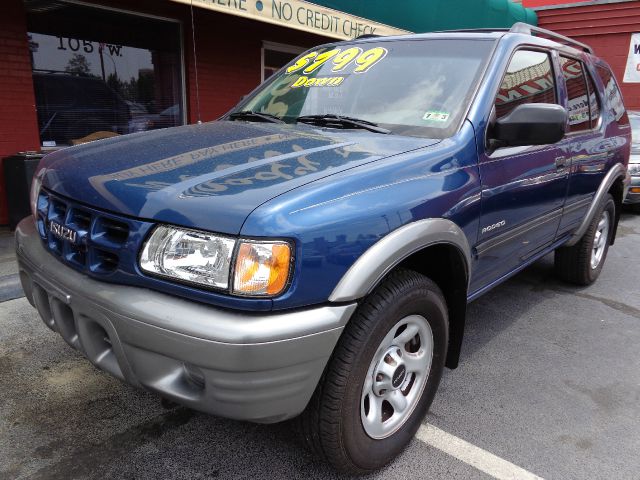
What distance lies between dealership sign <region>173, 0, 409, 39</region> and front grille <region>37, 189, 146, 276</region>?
378 cm

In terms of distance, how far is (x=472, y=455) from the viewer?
91.9 inches

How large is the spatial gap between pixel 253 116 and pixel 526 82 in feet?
5.39

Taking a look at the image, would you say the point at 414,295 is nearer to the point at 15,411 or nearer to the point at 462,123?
the point at 462,123

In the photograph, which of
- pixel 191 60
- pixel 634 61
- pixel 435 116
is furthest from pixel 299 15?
pixel 634 61

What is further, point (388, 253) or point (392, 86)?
point (392, 86)

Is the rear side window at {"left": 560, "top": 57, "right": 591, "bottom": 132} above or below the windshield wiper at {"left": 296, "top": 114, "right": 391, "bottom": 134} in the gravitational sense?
above

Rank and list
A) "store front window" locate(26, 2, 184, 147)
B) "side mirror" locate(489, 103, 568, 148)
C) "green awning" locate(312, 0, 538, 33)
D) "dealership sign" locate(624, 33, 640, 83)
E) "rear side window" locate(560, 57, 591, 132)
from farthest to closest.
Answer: "dealership sign" locate(624, 33, 640, 83) → "green awning" locate(312, 0, 538, 33) → "store front window" locate(26, 2, 184, 147) → "rear side window" locate(560, 57, 591, 132) → "side mirror" locate(489, 103, 568, 148)

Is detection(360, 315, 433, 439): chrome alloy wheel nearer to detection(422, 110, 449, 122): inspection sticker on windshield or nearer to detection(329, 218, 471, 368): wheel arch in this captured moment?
detection(329, 218, 471, 368): wheel arch

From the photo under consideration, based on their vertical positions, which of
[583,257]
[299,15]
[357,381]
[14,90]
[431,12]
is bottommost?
[583,257]

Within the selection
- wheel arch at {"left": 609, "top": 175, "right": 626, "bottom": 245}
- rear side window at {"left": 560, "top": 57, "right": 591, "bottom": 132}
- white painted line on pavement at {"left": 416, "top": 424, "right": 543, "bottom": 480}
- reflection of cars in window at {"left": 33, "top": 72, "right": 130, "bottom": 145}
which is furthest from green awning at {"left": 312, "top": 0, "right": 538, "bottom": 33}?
white painted line on pavement at {"left": 416, "top": 424, "right": 543, "bottom": 480}

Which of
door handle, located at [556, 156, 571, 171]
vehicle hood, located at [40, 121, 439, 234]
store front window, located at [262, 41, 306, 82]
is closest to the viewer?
vehicle hood, located at [40, 121, 439, 234]

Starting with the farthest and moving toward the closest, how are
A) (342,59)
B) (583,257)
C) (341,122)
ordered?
(583,257)
(342,59)
(341,122)

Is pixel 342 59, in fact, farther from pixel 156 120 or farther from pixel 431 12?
pixel 431 12

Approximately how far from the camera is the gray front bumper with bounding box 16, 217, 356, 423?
5.24ft
